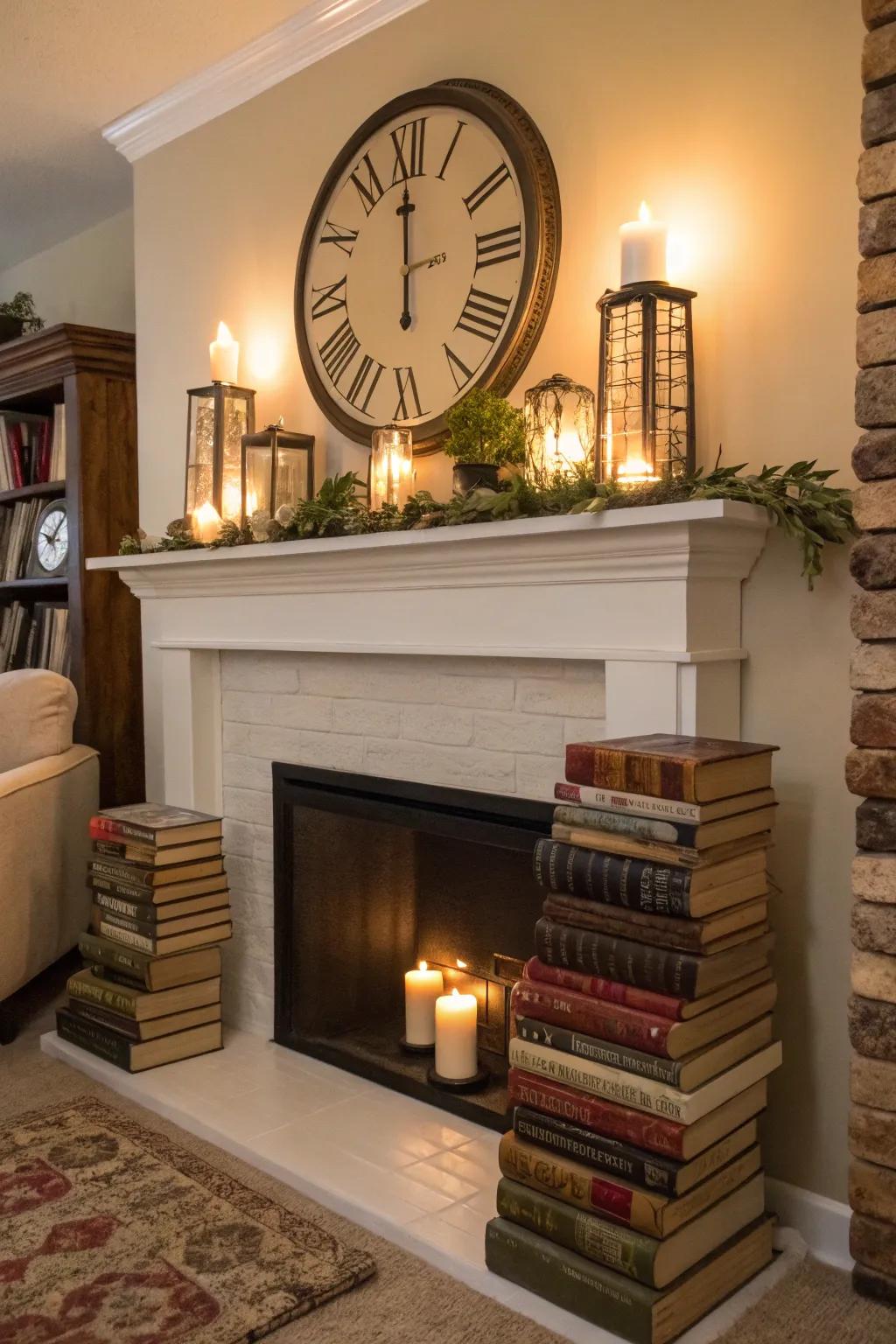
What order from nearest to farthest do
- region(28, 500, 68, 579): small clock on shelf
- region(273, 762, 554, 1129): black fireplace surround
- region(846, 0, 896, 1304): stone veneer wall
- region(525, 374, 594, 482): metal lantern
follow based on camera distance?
region(846, 0, 896, 1304): stone veneer wall → region(525, 374, 594, 482): metal lantern → region(273, 762, 554, 1129): black fireplace surround → region(28, 500, 68, 579): small clock on shelf

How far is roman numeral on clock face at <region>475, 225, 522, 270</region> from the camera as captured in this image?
7.43 ft

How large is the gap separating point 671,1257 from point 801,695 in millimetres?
861

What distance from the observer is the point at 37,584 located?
3.68m

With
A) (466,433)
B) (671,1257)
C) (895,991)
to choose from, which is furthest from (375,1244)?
(466,433)

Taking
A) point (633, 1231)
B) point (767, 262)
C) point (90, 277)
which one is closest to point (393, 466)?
point (767, 262)

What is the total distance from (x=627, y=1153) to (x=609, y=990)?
8.8 inches

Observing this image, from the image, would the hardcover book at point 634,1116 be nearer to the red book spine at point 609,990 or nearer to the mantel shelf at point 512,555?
the red book spine at point 609,990

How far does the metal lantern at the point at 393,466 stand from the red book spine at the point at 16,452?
198 cm

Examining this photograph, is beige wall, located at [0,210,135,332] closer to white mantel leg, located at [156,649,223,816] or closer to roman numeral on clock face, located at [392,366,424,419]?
white mantel leg, located at [156,649,223,816]

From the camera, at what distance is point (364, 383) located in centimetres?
260

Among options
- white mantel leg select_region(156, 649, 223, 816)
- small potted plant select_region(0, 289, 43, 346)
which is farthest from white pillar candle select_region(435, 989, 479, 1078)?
small potted plant select_region(0, 289, 43, 346)

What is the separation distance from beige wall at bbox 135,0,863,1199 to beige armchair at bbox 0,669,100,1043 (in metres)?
1.63

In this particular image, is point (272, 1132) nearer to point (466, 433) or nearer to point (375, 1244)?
point (375, 1244)

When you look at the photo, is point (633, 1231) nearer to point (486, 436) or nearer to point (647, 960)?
point (647, 960)
